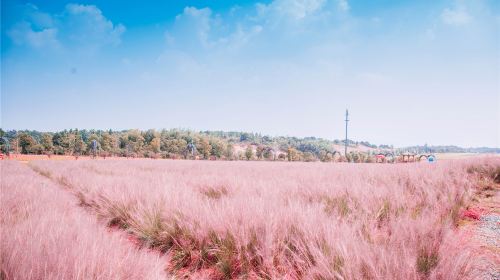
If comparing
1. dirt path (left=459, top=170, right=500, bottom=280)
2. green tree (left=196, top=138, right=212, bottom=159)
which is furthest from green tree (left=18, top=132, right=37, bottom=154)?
dirt path (left=459, top=170, right=500, bottom=280)

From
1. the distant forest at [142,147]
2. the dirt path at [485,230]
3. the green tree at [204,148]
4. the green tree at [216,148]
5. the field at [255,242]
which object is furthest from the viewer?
the green tree at [216,148]

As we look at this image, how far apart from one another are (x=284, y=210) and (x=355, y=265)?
1257 millimetres

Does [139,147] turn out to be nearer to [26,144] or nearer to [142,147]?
[142,147]

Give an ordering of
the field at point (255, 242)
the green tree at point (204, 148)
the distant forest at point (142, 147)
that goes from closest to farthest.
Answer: the field at point (255, 242)
the distant forest at point (142, 147)
the green tree at point (204, 148)

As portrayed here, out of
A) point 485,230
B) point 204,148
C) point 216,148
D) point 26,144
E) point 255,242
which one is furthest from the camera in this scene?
point 216,148

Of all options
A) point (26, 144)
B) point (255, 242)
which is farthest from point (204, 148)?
point (255, 242)

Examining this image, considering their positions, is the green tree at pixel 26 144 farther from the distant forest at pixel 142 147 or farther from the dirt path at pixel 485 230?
the dirt path at pixel 485 230

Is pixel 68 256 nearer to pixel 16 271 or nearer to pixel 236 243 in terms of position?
pixel 16 271

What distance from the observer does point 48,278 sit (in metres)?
1.32

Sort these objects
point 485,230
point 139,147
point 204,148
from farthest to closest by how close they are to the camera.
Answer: point 204,148, point 139,147, point 485,230

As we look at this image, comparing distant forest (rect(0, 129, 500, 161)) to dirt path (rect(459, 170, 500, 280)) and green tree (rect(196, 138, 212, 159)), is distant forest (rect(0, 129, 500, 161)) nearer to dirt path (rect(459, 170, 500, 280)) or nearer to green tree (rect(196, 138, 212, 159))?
green tree (rect(196, 138, 212, 159))

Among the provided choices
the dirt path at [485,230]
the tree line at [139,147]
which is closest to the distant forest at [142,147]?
the tree line at [139,147]

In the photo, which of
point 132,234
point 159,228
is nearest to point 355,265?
A: point 159,228

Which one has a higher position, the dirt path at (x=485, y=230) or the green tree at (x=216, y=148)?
the dirt path at (x=485, y=230)
